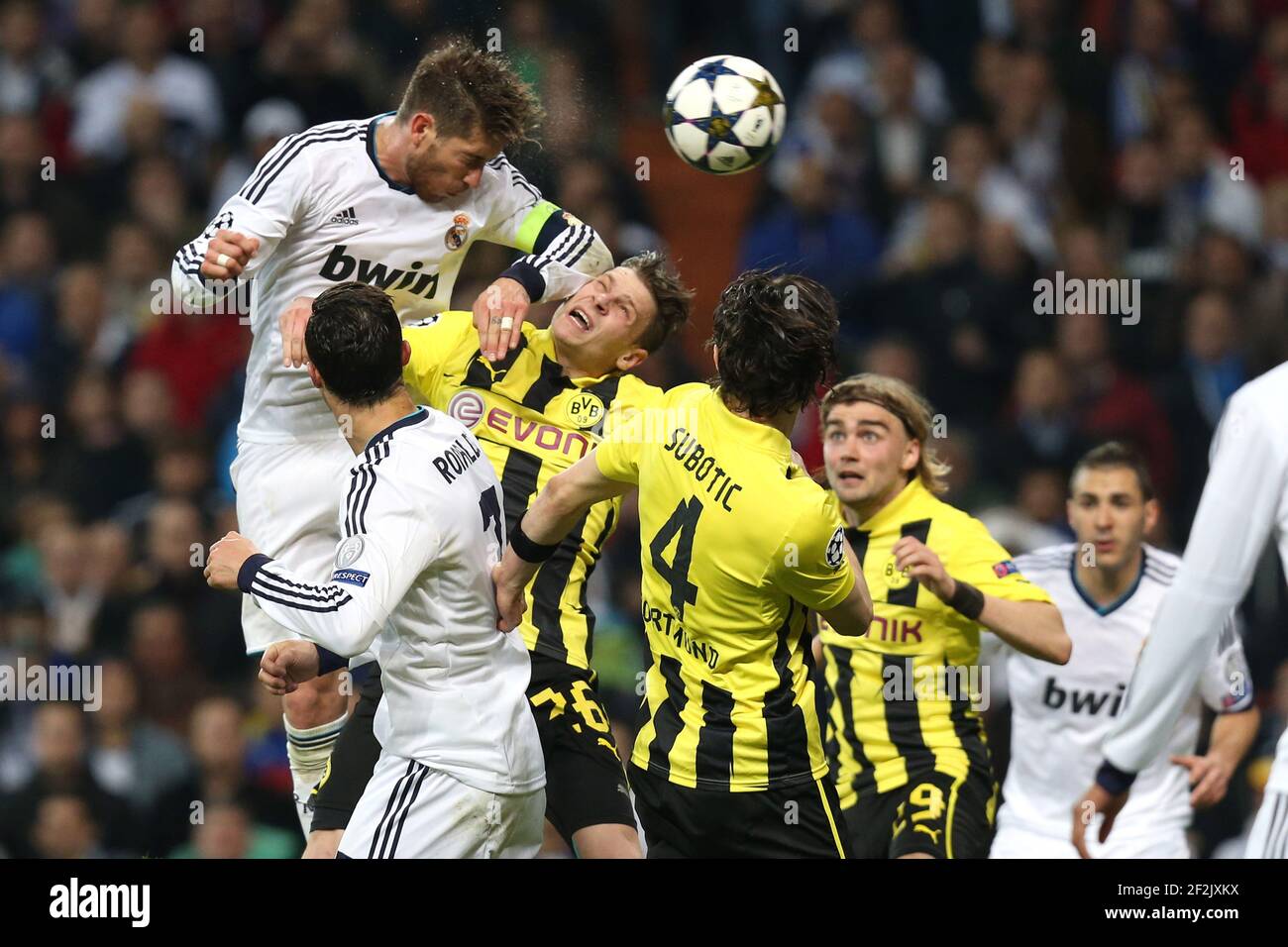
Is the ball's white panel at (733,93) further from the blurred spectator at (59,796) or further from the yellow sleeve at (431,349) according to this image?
the blurred spectator at (59,796)

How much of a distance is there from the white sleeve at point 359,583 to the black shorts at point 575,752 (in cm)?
99

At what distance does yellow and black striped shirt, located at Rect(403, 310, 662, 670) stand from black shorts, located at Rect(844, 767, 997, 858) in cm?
110

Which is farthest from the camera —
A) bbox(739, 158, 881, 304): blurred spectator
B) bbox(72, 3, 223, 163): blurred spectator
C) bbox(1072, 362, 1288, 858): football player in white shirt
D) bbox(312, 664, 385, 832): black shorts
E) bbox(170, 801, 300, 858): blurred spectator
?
bbox(72, 3, 223, 163): blurred spectator

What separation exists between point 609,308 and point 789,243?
379 cm

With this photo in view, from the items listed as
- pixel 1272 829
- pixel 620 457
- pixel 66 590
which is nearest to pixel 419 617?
pixel 620 457

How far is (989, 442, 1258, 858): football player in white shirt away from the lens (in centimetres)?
641

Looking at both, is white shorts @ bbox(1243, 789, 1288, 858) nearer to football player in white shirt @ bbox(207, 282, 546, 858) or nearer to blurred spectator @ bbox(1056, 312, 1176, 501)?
football player in white shirt @ bbox(207, 282, 546, 858)

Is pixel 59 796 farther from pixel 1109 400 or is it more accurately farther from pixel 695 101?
pixel 1109 400

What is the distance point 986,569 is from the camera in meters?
5.58

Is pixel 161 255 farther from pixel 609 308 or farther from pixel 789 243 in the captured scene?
pixel 609 308

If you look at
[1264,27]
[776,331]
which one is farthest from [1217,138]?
[776,331]

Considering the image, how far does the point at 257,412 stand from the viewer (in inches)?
224

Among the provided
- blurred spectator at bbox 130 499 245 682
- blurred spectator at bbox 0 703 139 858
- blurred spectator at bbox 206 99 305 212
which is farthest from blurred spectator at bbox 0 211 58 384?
blurred spectator at bbox 0 703 139 858

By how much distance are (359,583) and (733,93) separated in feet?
7.99
